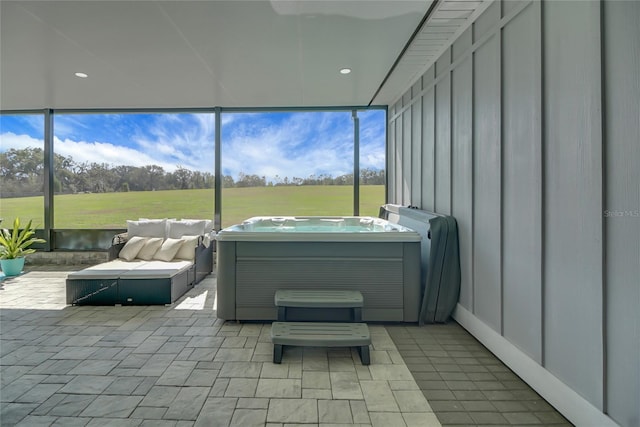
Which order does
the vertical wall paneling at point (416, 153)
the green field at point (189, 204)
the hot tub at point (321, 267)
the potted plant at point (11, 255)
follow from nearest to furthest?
the hot tub at point (321, 267) < the vertical wall paneling at point (416, 153) < the potted plant at point (11, 255) < the green field at point (189, 204)

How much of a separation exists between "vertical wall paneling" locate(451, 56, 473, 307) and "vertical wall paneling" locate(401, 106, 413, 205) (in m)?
1.18

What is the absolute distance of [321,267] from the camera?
8.48ft

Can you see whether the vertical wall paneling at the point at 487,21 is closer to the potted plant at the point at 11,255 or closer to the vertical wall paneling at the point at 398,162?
the vertical wall paneling at the point at 398,162

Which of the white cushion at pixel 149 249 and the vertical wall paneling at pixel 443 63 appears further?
the white cushion at pixel 149 249

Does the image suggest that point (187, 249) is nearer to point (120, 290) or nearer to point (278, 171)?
point (120, 290)

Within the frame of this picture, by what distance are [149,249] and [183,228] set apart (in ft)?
1.59

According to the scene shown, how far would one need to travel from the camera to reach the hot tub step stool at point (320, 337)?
1.96 m

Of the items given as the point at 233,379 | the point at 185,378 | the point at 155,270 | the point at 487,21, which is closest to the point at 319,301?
the point at 233,379

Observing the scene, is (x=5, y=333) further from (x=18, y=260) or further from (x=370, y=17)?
(x=370, y=17)

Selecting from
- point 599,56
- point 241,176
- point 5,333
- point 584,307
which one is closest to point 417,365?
point 584,307

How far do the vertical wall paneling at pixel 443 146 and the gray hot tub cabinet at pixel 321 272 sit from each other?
2.08ft

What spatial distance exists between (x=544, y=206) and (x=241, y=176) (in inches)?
184

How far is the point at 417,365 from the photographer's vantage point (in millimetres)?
2012

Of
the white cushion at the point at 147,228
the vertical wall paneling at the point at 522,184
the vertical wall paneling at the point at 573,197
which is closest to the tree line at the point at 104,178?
the white cushion at the point at 147,228
